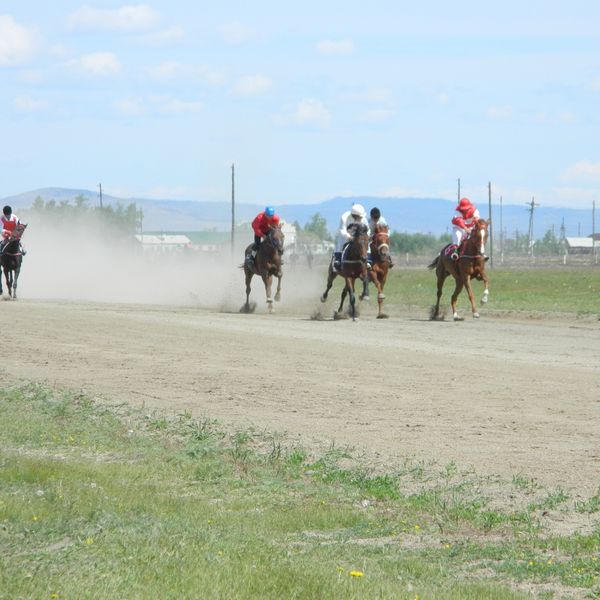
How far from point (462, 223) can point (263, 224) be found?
5.92 metres

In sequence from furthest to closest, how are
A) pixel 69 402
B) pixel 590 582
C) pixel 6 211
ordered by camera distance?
pixel 6 211 → pixel 69 402 → pixel 590 582

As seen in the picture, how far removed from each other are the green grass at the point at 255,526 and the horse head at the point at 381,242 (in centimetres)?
2173

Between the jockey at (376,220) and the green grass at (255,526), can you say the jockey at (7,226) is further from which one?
the green grass at (255,526)

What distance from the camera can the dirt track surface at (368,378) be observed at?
15.0 meters

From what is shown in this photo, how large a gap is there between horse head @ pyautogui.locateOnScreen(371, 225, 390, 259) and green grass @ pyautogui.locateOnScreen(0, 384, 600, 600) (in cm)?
2173

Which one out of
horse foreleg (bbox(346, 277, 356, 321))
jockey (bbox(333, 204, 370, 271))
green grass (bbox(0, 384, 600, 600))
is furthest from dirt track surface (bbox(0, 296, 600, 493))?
jockey (bbox(333, 204, 370, 271))

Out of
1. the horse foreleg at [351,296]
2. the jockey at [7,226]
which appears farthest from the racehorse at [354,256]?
the jockey at [7,226]

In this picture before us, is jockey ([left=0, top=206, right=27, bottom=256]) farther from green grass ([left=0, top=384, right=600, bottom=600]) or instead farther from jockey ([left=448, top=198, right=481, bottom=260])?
green grass ([left=0, top=384, right=600, bottom=600])

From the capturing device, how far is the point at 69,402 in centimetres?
1852

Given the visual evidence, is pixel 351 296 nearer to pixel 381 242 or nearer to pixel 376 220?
pixel 381 242

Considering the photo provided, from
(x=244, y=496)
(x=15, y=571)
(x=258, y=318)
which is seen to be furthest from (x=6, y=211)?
(x=15, y=571)

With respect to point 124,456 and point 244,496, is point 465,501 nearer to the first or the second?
point 244,496

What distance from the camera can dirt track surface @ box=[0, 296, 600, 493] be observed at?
1502 centimetres

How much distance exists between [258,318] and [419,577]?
1088 inches
